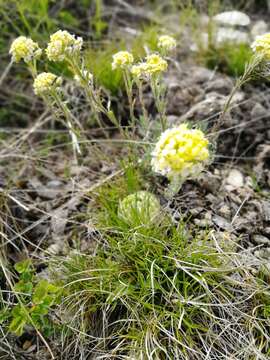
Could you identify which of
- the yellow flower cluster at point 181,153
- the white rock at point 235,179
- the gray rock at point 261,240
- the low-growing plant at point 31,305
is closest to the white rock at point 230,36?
the white rock at point 235,179

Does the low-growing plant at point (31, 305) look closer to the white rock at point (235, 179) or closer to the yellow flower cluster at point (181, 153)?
the yellow flower cluster at point (181, 153)

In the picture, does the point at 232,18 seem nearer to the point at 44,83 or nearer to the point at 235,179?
the point at 235,179

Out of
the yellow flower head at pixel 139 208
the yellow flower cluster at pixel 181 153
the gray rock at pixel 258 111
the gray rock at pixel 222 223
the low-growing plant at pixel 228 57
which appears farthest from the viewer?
the low-growing plant at pixel 228 57

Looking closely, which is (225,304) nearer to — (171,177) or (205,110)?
(171,177)

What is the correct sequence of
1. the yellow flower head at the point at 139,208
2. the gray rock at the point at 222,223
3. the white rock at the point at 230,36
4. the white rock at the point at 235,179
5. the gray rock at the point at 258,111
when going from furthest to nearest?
1. the white rock at the point at 230,36
2. the gray rock at the point at 258,111
3. the white rock at the point at 235,179
4. the gray rock at the point at 222,223
5. the yellow flower head at the point at 139,208

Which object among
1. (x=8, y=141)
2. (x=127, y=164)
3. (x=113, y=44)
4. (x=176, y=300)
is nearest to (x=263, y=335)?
(x=176, y=300)
